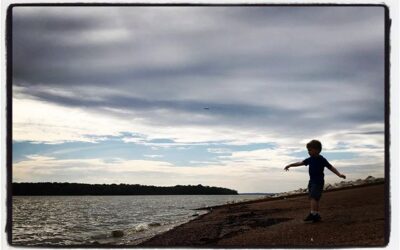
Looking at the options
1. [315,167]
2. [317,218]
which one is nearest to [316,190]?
[315,167]

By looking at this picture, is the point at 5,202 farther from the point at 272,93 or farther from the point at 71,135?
the point at 272,93

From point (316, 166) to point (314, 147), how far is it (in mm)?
197

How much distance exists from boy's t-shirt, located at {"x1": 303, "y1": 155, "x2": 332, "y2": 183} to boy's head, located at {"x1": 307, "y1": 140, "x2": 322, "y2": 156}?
42 millimetres

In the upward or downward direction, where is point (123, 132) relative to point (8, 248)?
upward

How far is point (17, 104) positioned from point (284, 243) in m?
2.86

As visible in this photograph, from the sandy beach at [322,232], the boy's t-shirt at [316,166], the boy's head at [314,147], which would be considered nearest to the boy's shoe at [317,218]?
the sandy beach at [322,232]

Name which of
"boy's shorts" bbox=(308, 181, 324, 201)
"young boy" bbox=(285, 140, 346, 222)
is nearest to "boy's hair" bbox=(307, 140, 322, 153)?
"young boy" bbox=(285, 140, 346, 222)

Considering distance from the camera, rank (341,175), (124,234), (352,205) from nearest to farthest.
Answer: (341,175)
(352,205)
(124,234)

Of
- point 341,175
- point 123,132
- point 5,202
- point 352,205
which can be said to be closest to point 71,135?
point 123,132

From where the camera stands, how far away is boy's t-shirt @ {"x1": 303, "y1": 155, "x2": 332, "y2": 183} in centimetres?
449

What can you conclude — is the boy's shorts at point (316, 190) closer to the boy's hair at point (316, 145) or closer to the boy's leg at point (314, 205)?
the boy's leg at point (314, 205)

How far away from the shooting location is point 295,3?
165 inches

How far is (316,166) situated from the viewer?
4.53 meters

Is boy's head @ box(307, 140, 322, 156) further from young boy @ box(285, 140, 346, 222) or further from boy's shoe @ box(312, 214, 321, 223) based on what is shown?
boy's shoe @ box(312, 214, 321, 223)
